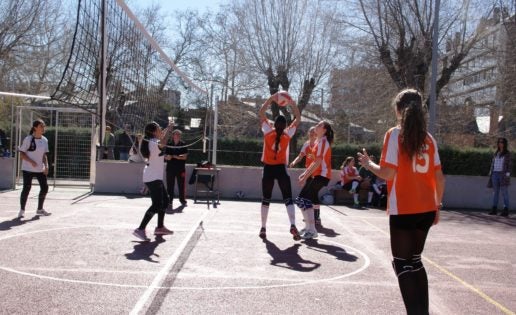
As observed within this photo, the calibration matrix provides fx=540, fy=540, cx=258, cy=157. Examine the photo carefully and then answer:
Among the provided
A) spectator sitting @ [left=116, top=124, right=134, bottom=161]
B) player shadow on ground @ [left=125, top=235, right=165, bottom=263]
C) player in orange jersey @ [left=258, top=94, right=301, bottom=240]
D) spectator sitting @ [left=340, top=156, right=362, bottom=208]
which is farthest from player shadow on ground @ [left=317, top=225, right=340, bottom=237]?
spectator sitting @ [left=116, top=124, right=134, bottom=161]

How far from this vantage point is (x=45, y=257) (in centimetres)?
673

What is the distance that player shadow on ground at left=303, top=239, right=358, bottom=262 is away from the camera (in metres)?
7.57

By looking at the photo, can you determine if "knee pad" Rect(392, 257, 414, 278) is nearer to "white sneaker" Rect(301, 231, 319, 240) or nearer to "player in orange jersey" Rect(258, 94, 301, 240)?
"player in orange jersey" Rect(258, 94, 301, 240)

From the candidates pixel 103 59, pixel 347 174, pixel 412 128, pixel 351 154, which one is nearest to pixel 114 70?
pixel 103 59

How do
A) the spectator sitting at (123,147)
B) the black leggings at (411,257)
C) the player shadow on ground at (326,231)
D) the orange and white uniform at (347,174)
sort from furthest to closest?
the spectator sitting at (123,147)
the orange and white uniform at (347,174)
the player shadow on ground at (326,231)
the black leggings at (411,257)

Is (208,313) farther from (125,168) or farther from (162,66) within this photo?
(125,168)

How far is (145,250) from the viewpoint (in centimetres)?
744

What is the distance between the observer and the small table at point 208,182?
14.9 metres

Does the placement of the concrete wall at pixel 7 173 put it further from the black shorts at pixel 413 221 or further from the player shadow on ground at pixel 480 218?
the black shorts at pixel 413 221

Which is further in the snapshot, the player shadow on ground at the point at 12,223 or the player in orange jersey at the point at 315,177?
the player in orange jersey at the point at 315,177

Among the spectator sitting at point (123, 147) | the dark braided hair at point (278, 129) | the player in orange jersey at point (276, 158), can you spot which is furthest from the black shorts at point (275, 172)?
the spectator sitting at point (123, 147)

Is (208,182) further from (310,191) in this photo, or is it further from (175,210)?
(310,191)

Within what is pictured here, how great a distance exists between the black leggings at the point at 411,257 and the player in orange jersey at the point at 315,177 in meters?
4.56

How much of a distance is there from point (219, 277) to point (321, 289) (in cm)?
115
